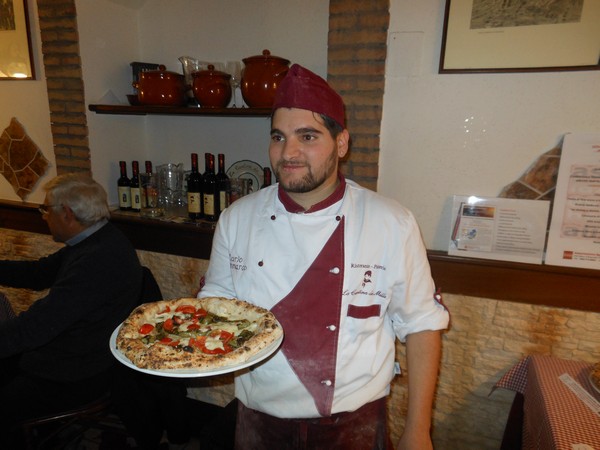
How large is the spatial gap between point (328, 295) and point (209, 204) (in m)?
1.65

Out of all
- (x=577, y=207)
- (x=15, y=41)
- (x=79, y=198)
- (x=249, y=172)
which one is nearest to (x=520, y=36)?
(x=577, y=207)

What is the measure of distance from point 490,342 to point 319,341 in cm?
140

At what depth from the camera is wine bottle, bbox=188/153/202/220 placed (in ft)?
9.57

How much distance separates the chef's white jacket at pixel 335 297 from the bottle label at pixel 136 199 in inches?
74.8

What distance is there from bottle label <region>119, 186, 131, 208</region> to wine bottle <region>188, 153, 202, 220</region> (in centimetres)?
64

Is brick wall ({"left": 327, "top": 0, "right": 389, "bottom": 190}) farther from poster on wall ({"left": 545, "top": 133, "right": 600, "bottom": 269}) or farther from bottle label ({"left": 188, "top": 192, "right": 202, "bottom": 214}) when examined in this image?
bottle label ({"left": 188, "top": 192, "right": 202, "bottom": 214})

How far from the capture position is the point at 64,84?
3.02 meters

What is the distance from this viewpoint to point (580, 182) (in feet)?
6.87

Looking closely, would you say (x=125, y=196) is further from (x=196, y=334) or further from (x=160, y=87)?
(x=196, y=334)

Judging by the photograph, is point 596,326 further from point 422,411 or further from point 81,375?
point 81,375

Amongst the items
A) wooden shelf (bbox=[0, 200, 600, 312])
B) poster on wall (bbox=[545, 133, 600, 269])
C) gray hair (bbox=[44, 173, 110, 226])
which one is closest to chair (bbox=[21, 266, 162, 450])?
gray hair (bbox=[44, 173, 110, 226])

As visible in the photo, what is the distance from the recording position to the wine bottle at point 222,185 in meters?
2.85

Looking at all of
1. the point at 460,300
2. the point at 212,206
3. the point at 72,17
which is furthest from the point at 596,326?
the point at 72,17

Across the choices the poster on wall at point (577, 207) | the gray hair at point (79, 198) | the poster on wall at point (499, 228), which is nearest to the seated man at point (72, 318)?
the gray hair at point (79, 198)
